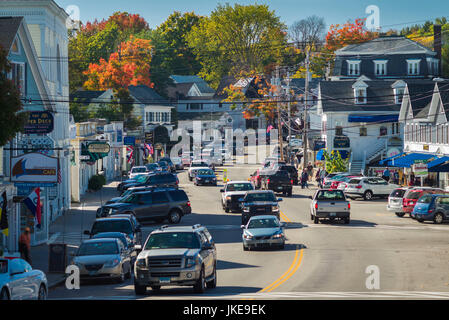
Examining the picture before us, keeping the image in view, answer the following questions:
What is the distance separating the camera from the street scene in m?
21.4

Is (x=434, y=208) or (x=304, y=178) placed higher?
(x=304, y=178)

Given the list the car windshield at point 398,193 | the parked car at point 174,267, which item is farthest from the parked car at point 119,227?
the car windshield at point 398,193

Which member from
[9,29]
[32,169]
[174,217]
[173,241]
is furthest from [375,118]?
[173,241]

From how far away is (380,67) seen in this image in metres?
93.0

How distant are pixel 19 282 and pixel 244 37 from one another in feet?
397

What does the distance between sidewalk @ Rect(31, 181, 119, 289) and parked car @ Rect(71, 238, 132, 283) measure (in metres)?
1.00

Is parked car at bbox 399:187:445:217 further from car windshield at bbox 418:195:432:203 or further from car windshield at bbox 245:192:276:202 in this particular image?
car windshield at bbox 245:192:276:202

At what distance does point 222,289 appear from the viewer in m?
21.1

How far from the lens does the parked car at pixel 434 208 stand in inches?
1649

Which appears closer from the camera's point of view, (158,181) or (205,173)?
(158,181)

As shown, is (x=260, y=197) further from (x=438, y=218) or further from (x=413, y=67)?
(x=413, y=67)

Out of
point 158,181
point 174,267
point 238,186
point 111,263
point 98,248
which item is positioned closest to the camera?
point 174,267

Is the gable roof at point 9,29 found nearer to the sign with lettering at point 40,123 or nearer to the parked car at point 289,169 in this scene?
the sign with lettering at point 40,123

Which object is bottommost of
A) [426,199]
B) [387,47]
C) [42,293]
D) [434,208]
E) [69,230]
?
[69,230]
